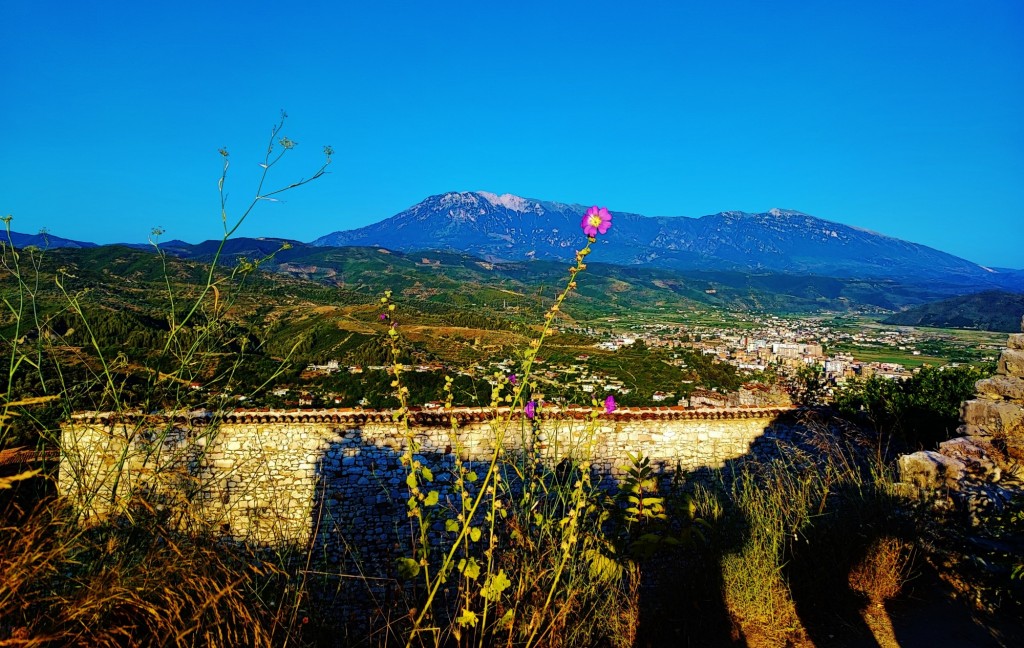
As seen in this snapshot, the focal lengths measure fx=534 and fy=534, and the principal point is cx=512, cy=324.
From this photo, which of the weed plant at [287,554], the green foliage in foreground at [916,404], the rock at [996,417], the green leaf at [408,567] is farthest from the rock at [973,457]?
the green leaf at [408,567]

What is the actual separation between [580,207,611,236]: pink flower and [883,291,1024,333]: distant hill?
88.8 m

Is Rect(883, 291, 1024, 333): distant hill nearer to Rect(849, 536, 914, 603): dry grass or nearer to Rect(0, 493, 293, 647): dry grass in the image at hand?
Rect(849, 536, 914, 603): dry grass

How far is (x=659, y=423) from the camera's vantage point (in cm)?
1054

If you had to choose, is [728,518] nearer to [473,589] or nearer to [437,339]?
[473,589]

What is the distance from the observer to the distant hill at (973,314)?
73938 millimetres

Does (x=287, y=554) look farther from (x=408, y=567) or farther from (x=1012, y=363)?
(x=1012, y=363)

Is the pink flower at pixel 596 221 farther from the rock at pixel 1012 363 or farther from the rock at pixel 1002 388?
the rock at pixel 1012 363

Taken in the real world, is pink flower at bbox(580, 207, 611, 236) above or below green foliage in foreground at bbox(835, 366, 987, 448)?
above

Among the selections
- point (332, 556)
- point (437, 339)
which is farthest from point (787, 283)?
point (332, 556)

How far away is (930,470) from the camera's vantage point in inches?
200

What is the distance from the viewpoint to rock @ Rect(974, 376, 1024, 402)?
20.3 ft

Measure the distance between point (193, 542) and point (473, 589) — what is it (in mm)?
1245

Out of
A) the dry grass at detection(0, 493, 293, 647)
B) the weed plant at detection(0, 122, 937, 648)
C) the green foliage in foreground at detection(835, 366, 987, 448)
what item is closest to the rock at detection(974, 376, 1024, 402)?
the green foliage in foreground at detection(835, 366, 987, 448)

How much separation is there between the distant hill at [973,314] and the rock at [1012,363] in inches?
3205
